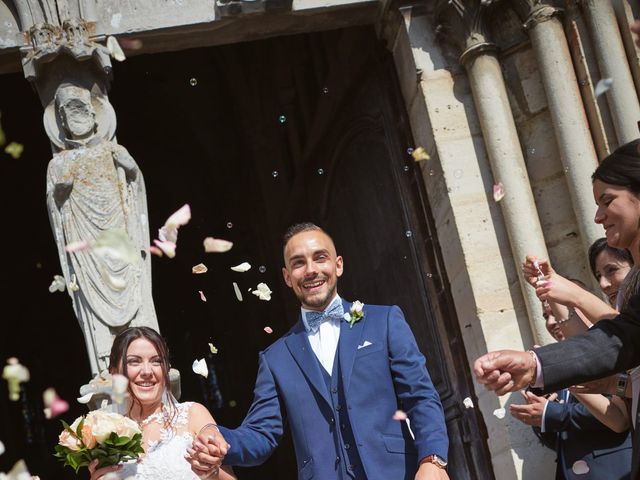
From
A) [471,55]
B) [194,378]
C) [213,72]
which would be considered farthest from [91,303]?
[194,378]

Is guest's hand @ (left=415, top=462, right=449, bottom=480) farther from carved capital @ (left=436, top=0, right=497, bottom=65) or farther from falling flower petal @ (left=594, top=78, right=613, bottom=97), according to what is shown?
carved capital @ (left=436, top=0, right=497, bottom=65)

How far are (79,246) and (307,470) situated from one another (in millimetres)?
2236

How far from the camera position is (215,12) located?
20.4 feet

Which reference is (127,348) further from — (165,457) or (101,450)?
(101,450)

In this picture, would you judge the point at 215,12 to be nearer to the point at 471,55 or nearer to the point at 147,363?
the point at 471,55

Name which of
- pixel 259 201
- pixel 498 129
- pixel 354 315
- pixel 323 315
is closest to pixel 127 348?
pixel 323 315

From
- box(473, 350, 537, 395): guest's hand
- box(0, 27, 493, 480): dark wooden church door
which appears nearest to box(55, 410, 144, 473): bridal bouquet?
box(473, 350, 537, 395): guest's hand

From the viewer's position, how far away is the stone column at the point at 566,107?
564 centimetres

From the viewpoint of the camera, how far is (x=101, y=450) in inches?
138

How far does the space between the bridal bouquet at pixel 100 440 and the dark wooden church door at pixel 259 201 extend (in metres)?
2.97

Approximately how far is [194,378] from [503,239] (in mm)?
11135

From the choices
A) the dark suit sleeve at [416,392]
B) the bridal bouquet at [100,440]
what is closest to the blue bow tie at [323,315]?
the dark suit sleeve at [416,392]

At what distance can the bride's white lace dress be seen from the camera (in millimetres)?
3953

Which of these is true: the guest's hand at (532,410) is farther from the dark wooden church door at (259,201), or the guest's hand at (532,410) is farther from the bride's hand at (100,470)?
the bride's hand at (100,470)
